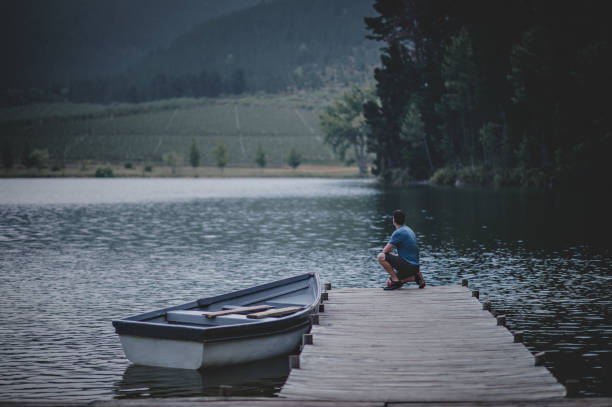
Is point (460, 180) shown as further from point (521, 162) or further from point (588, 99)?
point (588, 99)

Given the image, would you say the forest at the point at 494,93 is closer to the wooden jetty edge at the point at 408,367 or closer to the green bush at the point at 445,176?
the green bush at the point at 445,176

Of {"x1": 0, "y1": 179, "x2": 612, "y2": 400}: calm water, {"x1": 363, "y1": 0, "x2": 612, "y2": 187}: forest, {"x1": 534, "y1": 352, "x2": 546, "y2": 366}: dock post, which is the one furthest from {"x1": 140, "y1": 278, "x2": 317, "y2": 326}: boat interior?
{"x1": 363, "y1": 0, "x2": 612, "y2": 187}: forest

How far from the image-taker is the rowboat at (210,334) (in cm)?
1142

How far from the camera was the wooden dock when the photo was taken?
354 inches

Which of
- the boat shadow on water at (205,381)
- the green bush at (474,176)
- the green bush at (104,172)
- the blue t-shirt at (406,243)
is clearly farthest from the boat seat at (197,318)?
the green bush at (104,172)

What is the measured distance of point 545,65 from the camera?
2576 inches

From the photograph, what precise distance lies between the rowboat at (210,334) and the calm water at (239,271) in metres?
0.29

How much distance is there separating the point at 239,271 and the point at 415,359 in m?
14.5

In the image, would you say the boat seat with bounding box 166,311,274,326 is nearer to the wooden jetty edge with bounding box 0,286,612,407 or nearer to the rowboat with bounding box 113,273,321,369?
the rowboat with bounding box 113,273,321,369

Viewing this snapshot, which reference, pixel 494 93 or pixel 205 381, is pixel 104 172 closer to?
pixel 494 93

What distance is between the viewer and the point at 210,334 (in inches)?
443

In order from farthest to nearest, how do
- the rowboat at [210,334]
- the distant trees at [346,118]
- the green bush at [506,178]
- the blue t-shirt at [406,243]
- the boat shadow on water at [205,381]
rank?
the distant trees at [346,118] < the green bush at [506,178] < the blue t-shirt at [406,243] < the rowboat at [210,334] < the boat shadow on water at [205,381]

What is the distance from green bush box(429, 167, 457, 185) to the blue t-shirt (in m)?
78.3

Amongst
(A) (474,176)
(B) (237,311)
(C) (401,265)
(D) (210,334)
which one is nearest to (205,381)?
(D) (210,334)
